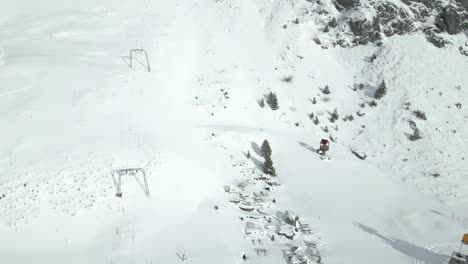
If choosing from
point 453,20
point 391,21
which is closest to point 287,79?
point 391,21

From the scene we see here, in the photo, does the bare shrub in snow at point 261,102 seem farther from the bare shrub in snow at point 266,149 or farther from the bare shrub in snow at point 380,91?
the bare shrub in snow at point 380,91

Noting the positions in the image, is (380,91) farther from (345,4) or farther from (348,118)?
(345,4)

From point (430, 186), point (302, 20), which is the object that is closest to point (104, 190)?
point (430, 186)

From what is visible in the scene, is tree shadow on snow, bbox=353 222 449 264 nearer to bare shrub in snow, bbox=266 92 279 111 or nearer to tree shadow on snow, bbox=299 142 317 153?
tree shadow on snow, bbox=299 142 317 153

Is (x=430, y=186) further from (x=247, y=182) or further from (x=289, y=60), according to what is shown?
(x=289, y=60)

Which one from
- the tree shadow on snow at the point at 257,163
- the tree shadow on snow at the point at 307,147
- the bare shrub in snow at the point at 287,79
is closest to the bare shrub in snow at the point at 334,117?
the tree shadow on snow at the point at 307,147

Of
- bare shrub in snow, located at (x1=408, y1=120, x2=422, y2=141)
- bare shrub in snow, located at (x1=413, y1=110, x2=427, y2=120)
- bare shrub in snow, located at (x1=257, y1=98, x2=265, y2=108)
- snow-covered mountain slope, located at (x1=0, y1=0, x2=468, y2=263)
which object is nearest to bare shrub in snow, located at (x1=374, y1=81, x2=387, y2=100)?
snow-covered mountain slope, located at (x1=0, y1=0, x2=468, y2=263)
